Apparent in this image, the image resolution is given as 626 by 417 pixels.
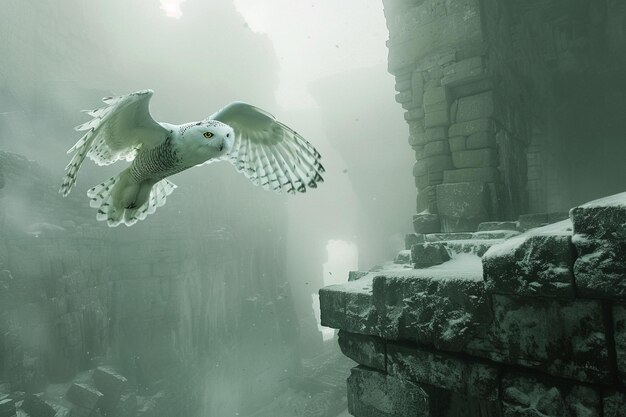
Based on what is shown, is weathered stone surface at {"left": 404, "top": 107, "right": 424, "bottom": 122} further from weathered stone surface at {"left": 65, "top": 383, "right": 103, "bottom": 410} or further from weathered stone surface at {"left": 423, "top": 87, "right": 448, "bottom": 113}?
weathered stone surface at {"left": 65, "top": 383, "right": 103, "bottom": 410}

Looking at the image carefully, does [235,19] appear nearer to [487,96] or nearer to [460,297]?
[487,96]

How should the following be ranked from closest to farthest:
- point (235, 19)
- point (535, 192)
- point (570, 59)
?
point (535, 192) < point (570, 59) < point (235, 19)

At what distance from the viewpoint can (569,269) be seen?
59.1 inches

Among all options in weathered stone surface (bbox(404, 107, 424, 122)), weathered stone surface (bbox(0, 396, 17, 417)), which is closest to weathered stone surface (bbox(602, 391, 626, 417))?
weathered stone surface (bbox(404, 107, 424, 122))

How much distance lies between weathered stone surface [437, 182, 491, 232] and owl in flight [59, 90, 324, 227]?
294 centimetres

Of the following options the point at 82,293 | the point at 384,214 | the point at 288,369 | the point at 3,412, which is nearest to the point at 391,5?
the point at 3,412

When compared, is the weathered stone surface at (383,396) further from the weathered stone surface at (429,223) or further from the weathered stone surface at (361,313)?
the weathered stone surface at (429,223)

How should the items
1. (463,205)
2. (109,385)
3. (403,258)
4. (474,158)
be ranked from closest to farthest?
(403,258) < (463,205) < (474,158) < (109,385)

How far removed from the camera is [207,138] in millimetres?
1944

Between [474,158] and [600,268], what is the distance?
3807mm

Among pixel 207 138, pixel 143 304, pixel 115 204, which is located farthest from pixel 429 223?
pixel 143 304

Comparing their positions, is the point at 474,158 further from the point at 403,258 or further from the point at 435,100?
the point at 403,258

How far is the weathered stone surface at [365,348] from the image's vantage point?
228 cm

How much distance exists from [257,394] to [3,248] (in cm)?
1696
